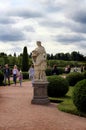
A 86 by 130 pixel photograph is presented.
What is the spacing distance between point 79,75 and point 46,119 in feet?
51.9

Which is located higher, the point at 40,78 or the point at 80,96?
the point at 40,78

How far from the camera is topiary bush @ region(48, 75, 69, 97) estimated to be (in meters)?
18.4

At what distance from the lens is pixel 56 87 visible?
60.3 ft

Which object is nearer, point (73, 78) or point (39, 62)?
point (39, 62)

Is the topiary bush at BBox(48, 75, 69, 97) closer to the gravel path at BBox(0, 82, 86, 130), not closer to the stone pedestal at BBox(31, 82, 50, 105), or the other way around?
the stone pedestal at BBox(31, 82, 50, 105)

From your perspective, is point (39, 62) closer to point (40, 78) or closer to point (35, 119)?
point (40, 78)

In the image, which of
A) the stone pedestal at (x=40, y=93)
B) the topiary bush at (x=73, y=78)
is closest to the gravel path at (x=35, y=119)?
the stone pedestal at (x=40, y=93)

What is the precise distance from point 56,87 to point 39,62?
2.60 m

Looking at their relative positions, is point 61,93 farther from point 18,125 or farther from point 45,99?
point 18,125

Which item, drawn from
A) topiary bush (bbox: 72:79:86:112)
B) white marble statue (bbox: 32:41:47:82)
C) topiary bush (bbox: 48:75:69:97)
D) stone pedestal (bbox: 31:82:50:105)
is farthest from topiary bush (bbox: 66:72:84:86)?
topiary bush (bbox: 72:79:86:112)

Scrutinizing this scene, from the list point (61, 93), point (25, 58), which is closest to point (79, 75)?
point (61, 93)

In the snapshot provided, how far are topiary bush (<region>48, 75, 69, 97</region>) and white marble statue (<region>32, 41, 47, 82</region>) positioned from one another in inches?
85.3

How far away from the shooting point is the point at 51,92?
18594 millimetres

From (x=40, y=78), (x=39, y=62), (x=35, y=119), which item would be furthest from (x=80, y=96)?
(x=39, y=62)
